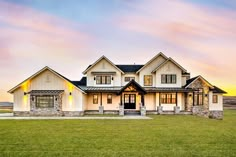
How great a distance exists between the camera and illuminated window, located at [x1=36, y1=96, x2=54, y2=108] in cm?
3219

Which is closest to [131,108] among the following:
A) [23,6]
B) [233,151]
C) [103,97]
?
[103,97]

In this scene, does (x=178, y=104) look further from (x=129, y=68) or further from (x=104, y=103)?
(x=104, y=103)

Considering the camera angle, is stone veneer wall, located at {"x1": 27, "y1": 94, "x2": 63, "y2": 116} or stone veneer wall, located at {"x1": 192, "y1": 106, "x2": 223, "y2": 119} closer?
stone veneer wall, located at {"x1": 27, "y1": 94, "x2": 63, "y2": 116}

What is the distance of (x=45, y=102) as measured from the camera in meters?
32.2

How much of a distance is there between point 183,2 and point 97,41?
44.7ft

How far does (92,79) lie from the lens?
37656 millimetres

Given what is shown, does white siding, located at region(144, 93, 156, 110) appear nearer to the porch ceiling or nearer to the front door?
the front door

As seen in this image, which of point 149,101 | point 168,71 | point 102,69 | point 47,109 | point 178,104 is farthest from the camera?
point 102,69

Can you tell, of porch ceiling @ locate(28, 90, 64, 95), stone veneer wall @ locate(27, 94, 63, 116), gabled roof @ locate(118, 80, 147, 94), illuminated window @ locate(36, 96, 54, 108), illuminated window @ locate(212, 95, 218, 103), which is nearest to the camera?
porch ceiling @ locate(28, 90, 64, 95)

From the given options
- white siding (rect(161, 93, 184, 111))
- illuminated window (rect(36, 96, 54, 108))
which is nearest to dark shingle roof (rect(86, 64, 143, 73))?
white siding (rect(161, 93, 184, 111))

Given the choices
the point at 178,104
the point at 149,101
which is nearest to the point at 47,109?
the point at 149,101

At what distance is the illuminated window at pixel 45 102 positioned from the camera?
32188 mm

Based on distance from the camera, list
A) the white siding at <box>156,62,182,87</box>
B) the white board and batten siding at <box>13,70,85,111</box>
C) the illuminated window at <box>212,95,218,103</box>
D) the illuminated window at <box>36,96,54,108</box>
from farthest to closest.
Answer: the illuminated window at <box>212,95,218,103</box> < the white siding at <box>156,62,182,87</box> < the white board and batten siding at <box>13,70,85,111</box> < the illuminated window at <box>36,96,54,108</box>

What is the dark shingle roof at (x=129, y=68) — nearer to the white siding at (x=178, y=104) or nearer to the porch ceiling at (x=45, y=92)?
the white siding at (x=178, y=104)
